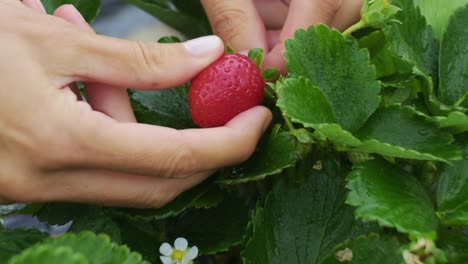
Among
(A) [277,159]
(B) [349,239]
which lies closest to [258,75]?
(A) [277,159]

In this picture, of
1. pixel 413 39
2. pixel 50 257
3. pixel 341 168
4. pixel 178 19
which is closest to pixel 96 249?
pixel 50 257

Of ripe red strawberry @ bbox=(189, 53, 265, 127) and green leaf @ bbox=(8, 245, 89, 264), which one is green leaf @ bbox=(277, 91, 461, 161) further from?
green leaf @ bbox=(8, 245, 89, 264)

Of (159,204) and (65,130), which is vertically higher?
(65,130)

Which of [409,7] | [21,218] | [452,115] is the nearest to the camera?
[452,115]

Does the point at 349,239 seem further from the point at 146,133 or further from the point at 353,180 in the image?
the point at 146,133

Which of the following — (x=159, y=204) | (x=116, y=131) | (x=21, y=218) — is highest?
(x=116, y=131)

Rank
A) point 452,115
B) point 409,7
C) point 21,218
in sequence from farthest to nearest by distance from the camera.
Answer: point 21,218 < point 409,7 < point 452,115

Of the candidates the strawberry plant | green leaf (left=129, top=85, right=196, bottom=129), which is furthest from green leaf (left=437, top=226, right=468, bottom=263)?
green leaf (left=129, top=85, right=196, bottom=129)
